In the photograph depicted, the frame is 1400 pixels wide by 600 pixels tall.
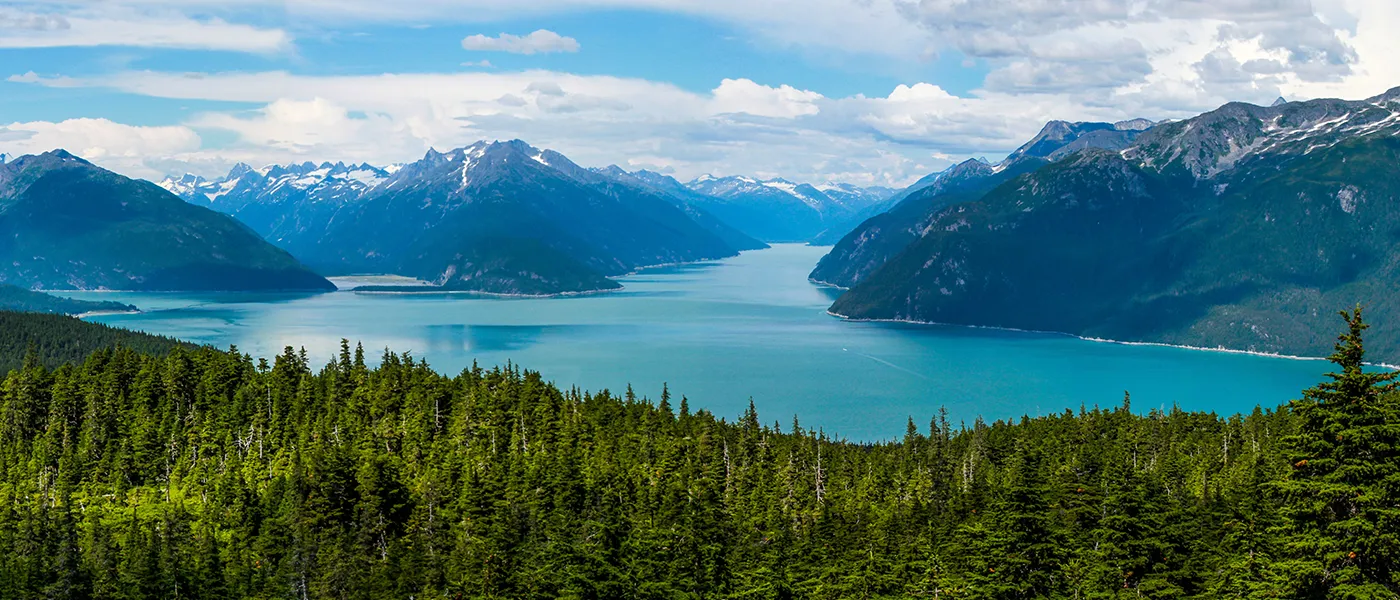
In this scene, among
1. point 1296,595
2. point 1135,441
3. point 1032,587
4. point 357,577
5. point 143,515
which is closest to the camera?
point 1296,595

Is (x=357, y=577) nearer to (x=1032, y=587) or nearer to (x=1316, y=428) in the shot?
(x=1032, y=587)

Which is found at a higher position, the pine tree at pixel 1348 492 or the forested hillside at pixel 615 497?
the pine tree at pixel 1348 492

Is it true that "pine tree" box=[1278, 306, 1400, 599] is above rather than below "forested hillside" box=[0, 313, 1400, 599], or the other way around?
above

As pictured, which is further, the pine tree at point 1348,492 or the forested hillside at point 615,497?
the forested hillside at point 615,497

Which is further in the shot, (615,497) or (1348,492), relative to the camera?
(615,497)

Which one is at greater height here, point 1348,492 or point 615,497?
point 1348,492

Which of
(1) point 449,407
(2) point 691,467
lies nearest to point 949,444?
(2) point 691,467

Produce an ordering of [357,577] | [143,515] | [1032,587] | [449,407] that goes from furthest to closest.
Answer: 1. [449,407]
2. [143,515]
3. [357,577]
4. [1032,587]

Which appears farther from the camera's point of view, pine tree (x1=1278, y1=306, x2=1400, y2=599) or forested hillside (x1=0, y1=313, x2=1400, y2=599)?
forested hillside (x1=0, y1=313, x2=1400, y2=599)
